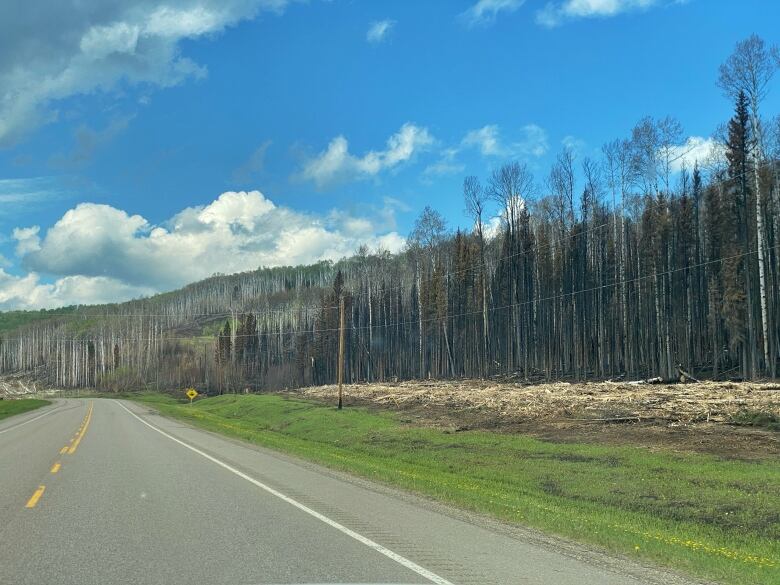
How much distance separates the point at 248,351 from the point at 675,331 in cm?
10849

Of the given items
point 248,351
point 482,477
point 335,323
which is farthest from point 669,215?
point 248,351

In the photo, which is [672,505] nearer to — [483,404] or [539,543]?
[539,543]

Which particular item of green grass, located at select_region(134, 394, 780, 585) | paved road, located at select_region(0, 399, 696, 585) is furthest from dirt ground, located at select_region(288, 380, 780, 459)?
paved road, located at select_region(0, 399, 696, 585)

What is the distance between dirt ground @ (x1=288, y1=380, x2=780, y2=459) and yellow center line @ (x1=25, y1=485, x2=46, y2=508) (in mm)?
15699

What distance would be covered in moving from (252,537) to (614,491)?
29.2 feet

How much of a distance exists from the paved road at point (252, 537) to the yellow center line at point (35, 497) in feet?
0.10

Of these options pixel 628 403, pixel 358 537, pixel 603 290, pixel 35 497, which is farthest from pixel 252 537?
pixel 603 290

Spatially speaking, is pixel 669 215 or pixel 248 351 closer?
pixel 669 215

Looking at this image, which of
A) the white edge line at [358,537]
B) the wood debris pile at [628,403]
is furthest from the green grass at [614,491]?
the wood debris pile at [628,403]

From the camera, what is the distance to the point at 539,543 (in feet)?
27.6

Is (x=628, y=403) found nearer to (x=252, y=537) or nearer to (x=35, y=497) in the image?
(x=252, y=537)

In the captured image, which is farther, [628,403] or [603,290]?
[603,290]

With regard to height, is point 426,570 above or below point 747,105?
below

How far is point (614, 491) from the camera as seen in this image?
14.1m
